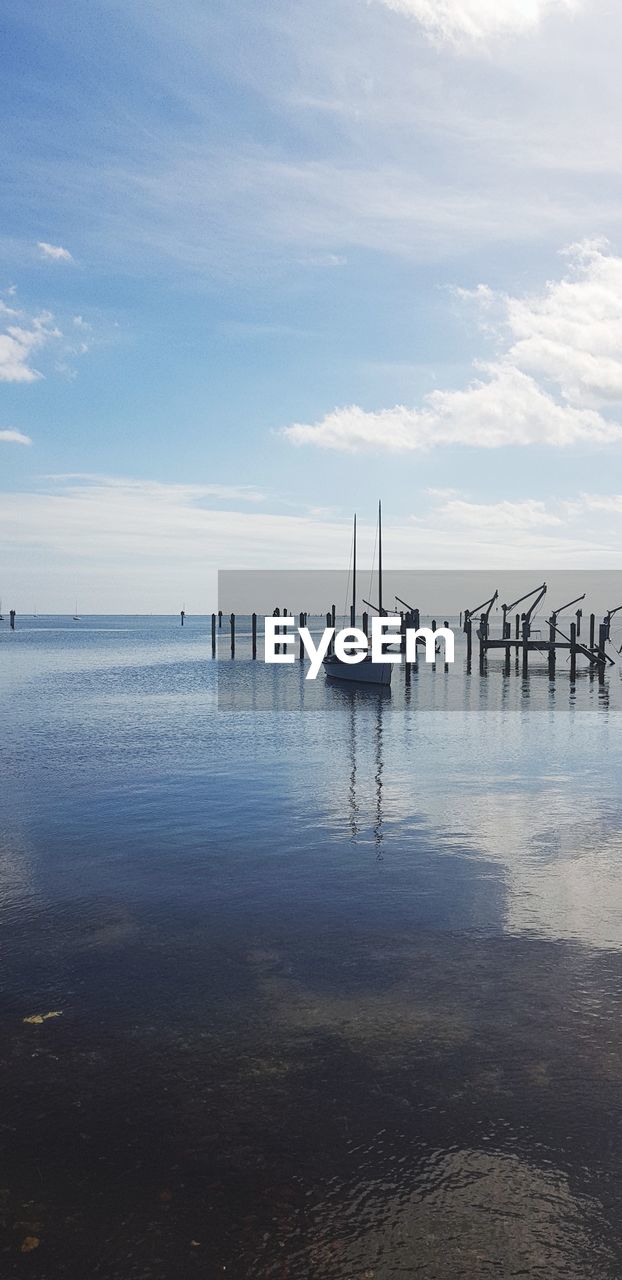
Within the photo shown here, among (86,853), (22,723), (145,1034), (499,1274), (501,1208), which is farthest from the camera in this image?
(22,723)

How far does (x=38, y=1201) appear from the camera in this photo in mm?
7094

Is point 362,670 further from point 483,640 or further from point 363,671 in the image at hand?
point 483,640

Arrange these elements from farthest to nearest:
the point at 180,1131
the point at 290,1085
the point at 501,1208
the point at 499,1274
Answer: the point at 290,1085 < the point at 180,1131 < the point at 501,1208 < the point at 499,1274

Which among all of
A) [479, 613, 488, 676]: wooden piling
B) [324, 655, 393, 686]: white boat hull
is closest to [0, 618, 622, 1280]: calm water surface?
[324, 655, 393, 686]: white boat hull

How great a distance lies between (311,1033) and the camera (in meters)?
9.99

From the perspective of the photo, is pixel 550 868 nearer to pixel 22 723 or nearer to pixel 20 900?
pixel 20 900

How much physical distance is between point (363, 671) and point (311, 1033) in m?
53.9

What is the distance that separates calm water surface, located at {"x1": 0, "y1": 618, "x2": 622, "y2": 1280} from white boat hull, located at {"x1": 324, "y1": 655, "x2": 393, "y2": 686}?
122 ft

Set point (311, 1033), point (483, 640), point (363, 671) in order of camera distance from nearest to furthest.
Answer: point (311, 1033)
point (363, 671)
point (483, 640)

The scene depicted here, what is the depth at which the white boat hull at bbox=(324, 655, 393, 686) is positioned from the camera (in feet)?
204

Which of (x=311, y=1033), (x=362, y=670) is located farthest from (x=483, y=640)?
(x=311, y=1033)

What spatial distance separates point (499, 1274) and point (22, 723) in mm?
38659

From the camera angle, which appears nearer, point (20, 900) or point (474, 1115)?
point (474, 1115)

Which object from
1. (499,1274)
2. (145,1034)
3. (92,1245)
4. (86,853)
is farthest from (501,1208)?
(86,853)
